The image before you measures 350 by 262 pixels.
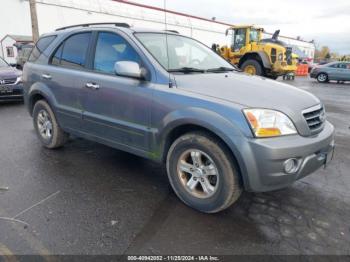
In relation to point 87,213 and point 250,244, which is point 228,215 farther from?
point 87,213

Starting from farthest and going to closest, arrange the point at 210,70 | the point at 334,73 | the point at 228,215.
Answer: the point at 334,73
the point at 210,70
the point at 228,215

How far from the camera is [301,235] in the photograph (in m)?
2.79

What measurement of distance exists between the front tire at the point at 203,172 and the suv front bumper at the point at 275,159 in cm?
19

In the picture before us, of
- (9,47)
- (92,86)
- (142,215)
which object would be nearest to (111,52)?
(92,86)

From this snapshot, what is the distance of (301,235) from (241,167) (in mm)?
817

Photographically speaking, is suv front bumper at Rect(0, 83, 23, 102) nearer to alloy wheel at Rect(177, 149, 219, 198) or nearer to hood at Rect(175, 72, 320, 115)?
hood at Rect(175, 72, 320, 115)

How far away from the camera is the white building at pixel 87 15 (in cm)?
2222

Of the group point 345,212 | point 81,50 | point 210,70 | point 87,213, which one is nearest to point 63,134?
point 81,50

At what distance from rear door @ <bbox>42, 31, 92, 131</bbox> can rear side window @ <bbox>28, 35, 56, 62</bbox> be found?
31cm

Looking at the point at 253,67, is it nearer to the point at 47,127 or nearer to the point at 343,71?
the point at 343,71

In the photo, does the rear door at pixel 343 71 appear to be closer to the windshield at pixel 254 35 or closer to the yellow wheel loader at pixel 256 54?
the yellow wheel loader at pixel 256 54

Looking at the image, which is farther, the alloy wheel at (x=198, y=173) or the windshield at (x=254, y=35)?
the windshield at (x=254, y=35)

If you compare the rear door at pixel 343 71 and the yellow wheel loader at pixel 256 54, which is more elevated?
the yellow wheel loader at pixel 256 54

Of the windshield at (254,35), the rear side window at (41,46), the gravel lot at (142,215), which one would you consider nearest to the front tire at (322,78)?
the windshield at (254,35)
